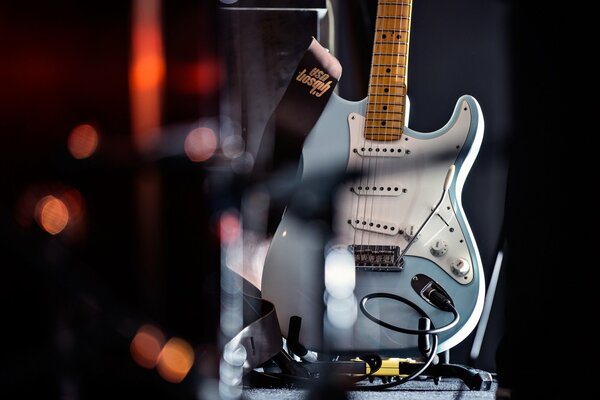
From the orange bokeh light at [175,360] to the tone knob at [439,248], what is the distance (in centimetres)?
76

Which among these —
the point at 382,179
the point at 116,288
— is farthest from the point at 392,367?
the point at 116,288

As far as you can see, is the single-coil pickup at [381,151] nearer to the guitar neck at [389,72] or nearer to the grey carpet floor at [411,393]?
the guitar neck at [389,72]

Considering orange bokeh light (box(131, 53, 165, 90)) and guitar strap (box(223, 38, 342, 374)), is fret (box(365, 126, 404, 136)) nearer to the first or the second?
guitar strap (box(223, 38, 342, 374))

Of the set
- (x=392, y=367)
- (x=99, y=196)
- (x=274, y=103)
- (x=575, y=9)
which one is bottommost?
(x=392, y=367)

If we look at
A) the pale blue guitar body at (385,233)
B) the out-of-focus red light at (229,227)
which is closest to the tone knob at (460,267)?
the pale blue guitar body at (385,233)

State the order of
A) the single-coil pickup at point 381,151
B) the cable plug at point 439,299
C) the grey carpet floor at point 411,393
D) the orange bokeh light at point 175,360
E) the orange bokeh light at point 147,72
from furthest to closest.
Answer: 1. the single-coil pickup at point 381,151
2. the cable plug at point 439,299
3. the grey carpet floor at point 411,393
4. the orange bokeh light at point 147,72
5. the orange bokeh light at point 175,360

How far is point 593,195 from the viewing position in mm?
860

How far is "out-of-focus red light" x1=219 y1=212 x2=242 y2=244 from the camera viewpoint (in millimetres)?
798

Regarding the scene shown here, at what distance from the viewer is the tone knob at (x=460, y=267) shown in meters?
1.49

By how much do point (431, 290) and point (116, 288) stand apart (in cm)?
77

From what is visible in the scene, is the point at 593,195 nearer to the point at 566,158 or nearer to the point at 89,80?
the point at 566,158

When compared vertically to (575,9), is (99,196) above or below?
below

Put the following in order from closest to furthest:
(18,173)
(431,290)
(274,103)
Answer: (18,173) < (431,290) < (274,103)

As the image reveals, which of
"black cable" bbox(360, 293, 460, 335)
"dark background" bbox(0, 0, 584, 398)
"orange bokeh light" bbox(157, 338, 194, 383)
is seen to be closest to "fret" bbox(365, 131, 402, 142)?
"black cable" bbox(360, 293, 460, 335)
